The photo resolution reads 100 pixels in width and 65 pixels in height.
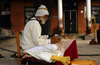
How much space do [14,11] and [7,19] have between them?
3.43ft

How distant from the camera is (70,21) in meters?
14.8

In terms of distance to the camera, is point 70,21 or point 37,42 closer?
point 37,42

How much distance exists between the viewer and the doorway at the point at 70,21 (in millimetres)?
14770

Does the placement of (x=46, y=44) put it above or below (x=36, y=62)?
above

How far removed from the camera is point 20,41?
11.7 ft

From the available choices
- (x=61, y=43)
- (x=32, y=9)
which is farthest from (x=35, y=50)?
(x=32, y=9)

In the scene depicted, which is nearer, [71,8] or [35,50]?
[35,50]

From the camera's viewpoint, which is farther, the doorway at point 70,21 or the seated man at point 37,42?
the doorway at point 70,21

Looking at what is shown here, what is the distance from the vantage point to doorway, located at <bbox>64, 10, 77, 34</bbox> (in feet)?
48.5

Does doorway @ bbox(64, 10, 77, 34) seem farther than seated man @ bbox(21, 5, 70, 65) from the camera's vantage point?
Yes

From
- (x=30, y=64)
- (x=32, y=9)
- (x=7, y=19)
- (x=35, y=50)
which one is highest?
(x=32, y=9)

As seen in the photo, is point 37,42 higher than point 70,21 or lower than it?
lower

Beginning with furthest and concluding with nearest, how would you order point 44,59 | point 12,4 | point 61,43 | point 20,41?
point 12,4, point 61,43, point 20,41, point 44,59

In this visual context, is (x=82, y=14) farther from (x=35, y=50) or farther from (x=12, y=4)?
(x=35, y=50)
